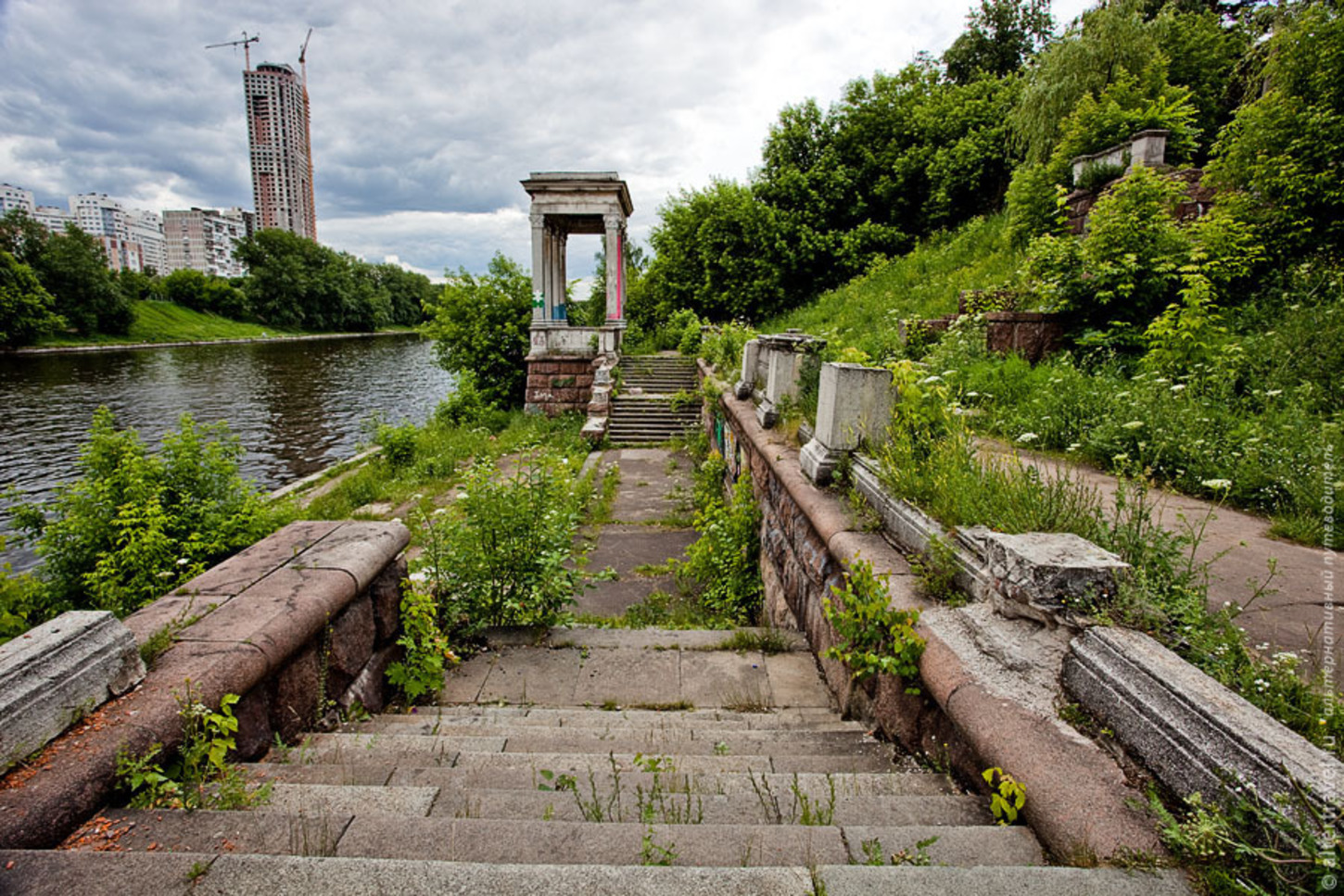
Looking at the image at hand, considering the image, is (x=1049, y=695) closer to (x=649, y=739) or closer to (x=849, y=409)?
(x=649, y=739)

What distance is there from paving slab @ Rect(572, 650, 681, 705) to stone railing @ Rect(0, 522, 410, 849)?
1.09 meters

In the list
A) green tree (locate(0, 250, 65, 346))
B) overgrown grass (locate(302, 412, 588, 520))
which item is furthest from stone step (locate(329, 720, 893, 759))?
green tree (locate(0, 250, 65, 346))

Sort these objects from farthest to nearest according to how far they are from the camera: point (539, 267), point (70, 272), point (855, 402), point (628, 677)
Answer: point (70, 272) < point (539, 267) < point (855, 402) < point (628, 677)

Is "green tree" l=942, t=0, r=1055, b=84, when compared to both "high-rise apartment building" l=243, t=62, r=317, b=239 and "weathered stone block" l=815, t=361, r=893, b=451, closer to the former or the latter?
"weathered stone block" l=815, t=361, r=893, b=451

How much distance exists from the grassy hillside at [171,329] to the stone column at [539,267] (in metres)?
40.0

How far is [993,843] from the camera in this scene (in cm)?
154

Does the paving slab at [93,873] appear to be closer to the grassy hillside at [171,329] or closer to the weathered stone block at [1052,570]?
the weathered stone block at [1052,570]

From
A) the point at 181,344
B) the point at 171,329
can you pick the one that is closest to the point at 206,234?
the point at 171,329

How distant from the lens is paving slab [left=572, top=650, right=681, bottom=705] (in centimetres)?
342

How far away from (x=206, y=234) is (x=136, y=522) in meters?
177

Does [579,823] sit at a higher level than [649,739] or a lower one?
higher

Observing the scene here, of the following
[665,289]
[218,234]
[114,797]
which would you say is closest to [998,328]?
[114,797]

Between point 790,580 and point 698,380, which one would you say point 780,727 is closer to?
point 790,580

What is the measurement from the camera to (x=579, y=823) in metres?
1.59
